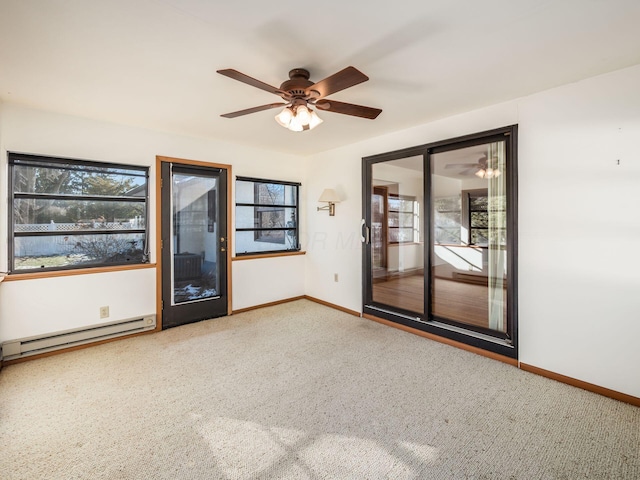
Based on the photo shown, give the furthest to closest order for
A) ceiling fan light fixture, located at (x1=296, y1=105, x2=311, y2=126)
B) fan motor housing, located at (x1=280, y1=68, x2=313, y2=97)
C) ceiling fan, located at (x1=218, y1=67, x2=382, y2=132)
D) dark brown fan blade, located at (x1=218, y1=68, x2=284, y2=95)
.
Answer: ceiling fan light fixture, located at (x1=296, y1=105, x2=311, y2=126), fan motor housing, located at (x1=280, y1=68, x2=313, y2=97), ceiling fan, located at (x1=218, y1=67, x2=382, y2=132), dark brown fan blade, located at (x1=218, y1=68, x2=284, y2=95)

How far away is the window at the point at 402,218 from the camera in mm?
3758

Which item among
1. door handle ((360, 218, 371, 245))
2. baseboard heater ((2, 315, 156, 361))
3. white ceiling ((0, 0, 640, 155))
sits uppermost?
white ceiling ((0, 0, 640, 155))

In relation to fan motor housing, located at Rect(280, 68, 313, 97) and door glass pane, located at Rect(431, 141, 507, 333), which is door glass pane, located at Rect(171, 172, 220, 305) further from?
door glass pane, located at Rect(431, 141, 507, 333)

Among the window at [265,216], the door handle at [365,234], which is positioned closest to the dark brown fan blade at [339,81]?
the door handle at [365,234]

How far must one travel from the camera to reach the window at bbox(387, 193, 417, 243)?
12.3 ft

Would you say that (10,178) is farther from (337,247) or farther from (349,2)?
(337,247)

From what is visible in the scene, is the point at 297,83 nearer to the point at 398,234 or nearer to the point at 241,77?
the point at 241,77

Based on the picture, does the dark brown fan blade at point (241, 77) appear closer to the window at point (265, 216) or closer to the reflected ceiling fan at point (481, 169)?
the reflected ceiling fan at point (481, 169)

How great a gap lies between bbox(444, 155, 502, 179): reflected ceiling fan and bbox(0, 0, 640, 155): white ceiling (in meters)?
0.55

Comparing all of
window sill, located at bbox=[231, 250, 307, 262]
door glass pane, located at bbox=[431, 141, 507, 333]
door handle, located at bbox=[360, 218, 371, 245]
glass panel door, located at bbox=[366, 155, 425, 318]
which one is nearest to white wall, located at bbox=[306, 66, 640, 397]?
door glass pane, located at bbox=[431, 141, 507, 333]

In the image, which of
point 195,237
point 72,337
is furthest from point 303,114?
point 72,337

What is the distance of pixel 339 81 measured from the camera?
184 centimetres

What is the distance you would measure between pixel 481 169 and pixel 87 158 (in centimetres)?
413

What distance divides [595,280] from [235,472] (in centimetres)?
285
